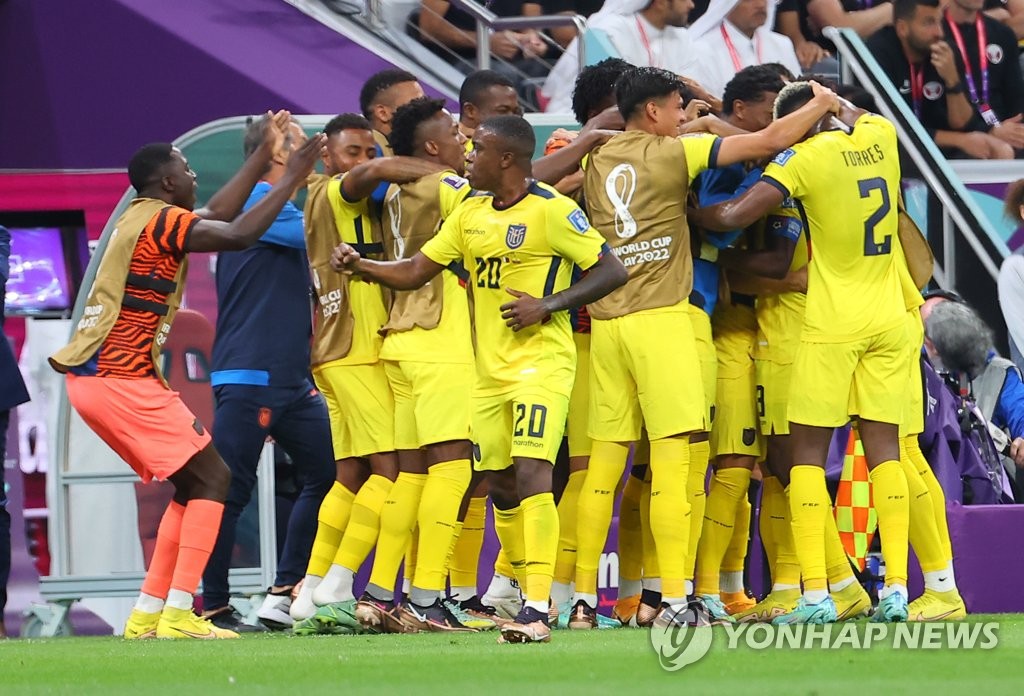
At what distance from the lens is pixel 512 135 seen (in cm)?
741

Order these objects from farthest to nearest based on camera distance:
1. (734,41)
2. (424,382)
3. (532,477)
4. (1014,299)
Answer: (734,41), (1014,299), (424,382), (532,477)

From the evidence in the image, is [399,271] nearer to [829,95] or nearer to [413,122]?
[413,122]

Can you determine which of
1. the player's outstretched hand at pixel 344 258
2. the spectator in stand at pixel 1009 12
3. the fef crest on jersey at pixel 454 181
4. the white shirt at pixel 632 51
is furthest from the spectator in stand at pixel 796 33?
the player's outstretched hand at pixel 344 258

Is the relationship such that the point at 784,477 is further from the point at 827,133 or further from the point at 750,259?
the point at 827,133

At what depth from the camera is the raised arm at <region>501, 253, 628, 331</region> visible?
24.0ft

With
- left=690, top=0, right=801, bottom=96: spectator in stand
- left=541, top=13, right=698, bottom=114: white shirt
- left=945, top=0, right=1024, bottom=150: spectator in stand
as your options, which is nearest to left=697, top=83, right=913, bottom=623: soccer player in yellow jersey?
left=541, top=13, right=698, bottom=114: white shirt

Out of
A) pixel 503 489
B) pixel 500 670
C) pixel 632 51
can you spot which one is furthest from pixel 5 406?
pixel 632 51

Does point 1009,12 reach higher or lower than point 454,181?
higher

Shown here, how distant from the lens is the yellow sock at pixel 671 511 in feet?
25.1

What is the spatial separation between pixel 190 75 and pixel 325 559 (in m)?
5.06

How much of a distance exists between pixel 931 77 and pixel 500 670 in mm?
8921

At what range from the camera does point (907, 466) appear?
8.06 m

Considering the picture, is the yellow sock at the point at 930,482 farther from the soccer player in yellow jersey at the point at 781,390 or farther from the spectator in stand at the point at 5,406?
the spectator in stand at the point at 5,406

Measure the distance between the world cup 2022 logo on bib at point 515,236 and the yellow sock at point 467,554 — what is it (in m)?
1.57
